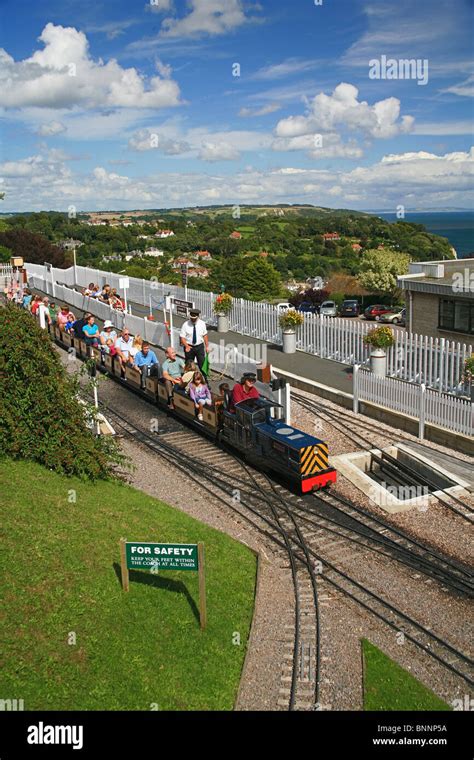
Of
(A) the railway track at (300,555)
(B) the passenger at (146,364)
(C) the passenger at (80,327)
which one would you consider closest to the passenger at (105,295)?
(C) the passenger at (80,327)

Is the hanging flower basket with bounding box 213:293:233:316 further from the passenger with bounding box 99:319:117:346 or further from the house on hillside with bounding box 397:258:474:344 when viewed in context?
the house on hillside with bounding box 397:258:474:344

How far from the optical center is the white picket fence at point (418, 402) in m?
15.9

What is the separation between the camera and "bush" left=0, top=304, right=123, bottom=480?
38.1 ft

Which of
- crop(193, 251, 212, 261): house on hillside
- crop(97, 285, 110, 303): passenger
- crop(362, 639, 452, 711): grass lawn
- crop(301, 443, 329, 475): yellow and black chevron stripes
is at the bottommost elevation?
crop(362, 639, 452, 711): grass lawn

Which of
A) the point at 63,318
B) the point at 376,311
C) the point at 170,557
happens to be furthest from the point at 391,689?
the point at 376,311

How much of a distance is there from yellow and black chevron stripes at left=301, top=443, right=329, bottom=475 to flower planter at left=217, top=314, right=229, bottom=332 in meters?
16.0

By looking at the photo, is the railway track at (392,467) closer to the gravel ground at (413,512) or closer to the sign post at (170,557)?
the gravel ground at (413,512)

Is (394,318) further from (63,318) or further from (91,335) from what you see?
(91,335)

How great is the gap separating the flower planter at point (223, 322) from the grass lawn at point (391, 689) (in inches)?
821

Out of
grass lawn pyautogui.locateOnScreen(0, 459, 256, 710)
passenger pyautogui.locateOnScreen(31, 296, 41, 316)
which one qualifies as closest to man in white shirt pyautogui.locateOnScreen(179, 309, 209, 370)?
grass lawn pyautogui.locateOnScreen(0, 459, 256, 710)

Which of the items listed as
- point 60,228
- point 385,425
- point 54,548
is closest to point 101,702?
point 54,548

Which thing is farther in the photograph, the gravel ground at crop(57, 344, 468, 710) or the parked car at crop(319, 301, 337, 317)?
the parked car at crop(319, 301, 337, 317)

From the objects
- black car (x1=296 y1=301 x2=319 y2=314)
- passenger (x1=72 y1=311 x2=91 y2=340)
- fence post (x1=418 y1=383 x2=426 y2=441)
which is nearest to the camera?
fence post (x1=418 y1=383 x2=426 y2=441)

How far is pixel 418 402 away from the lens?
16906mm
